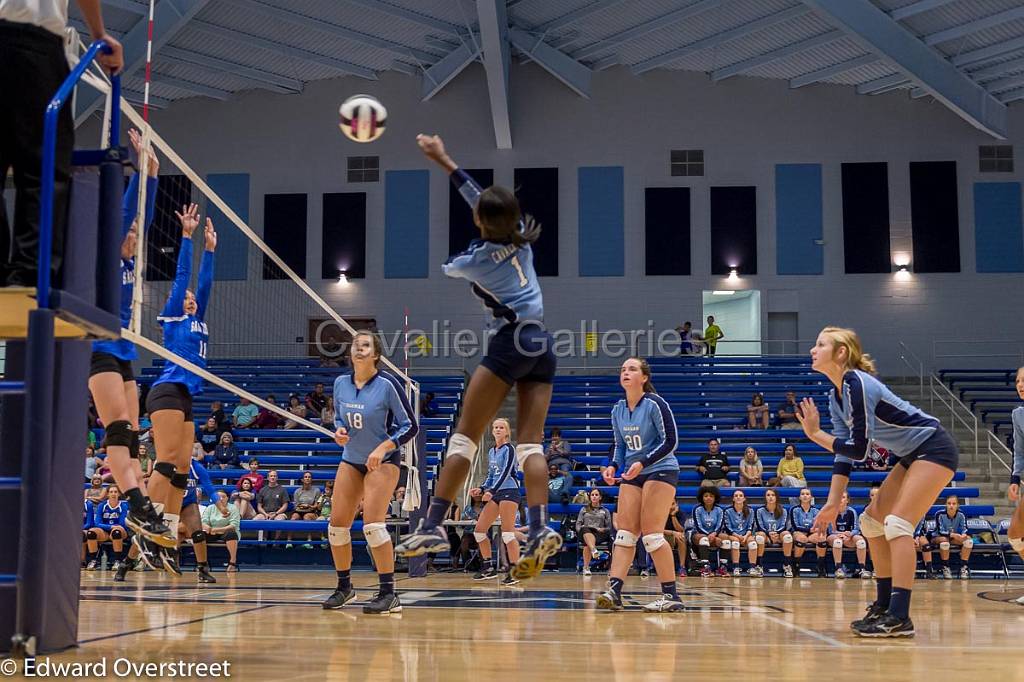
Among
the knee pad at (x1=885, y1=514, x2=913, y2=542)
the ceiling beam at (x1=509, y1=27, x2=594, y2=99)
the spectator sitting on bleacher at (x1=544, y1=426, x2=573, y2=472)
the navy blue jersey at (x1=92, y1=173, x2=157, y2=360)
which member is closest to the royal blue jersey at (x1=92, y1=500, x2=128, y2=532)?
the spectator sitting on bleacher at (x1=544, y1=426, x2=573, y2=472)

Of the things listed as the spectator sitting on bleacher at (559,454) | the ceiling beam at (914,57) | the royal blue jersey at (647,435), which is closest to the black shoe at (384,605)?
the royal blue jersey at (647,435)

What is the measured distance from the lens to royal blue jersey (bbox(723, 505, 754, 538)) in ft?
48.2

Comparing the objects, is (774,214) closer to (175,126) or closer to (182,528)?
(175,126)

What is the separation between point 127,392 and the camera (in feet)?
23.0

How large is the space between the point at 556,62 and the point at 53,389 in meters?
19.6

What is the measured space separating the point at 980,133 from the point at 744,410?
927 cm

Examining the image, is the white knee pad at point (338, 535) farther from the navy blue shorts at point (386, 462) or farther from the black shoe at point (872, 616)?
the black shoe at point (872, 616)

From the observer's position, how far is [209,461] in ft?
58.6

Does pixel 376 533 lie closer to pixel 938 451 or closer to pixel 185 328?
pixel 185 328

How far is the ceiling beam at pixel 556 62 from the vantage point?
22172mm

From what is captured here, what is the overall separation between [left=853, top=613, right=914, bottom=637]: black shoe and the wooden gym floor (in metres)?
0.12

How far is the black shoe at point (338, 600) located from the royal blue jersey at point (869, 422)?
396 cm

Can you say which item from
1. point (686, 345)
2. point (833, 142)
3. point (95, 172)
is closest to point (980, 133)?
point (833, 142)

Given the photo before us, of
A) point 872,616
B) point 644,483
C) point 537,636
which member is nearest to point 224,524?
point 644,483
